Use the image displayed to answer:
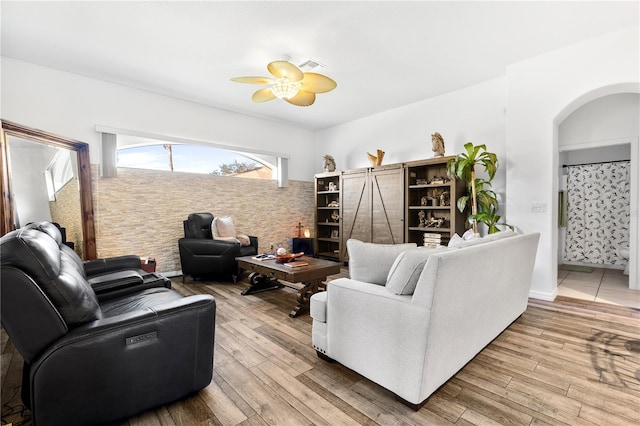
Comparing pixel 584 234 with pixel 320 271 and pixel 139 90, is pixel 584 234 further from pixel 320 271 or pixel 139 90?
pixel 139 90

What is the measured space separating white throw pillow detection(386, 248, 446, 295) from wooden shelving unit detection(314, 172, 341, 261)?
14.4 ft

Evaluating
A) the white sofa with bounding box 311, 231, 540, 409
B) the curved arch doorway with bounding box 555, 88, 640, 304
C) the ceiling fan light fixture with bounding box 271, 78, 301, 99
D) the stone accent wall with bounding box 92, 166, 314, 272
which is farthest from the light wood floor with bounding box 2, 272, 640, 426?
the ceiling fan light fixture with bounding box 271, 78, 301, 99

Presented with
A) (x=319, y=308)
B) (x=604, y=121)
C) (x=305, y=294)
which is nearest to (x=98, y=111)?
(x=305, y=294)

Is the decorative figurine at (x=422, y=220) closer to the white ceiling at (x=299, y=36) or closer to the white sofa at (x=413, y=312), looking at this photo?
the white ceiling at (x=299, y=36)

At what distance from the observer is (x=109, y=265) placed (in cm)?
281

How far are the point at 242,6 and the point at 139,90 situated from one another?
275 centimetres

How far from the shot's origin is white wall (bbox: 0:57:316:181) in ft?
11.5

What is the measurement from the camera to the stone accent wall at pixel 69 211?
3.54 meters

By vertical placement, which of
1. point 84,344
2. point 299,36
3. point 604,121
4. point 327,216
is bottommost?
point 84,344

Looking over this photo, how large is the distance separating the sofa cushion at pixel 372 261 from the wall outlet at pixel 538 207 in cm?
256

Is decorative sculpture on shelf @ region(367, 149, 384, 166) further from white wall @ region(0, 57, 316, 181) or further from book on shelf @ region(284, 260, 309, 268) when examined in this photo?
book on shelf @ region(284, 260, 309, 268)

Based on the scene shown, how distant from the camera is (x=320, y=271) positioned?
10.4 feet

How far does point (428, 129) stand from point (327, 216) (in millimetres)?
2752

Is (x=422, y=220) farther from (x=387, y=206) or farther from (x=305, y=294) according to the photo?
(x=305, y=294)
